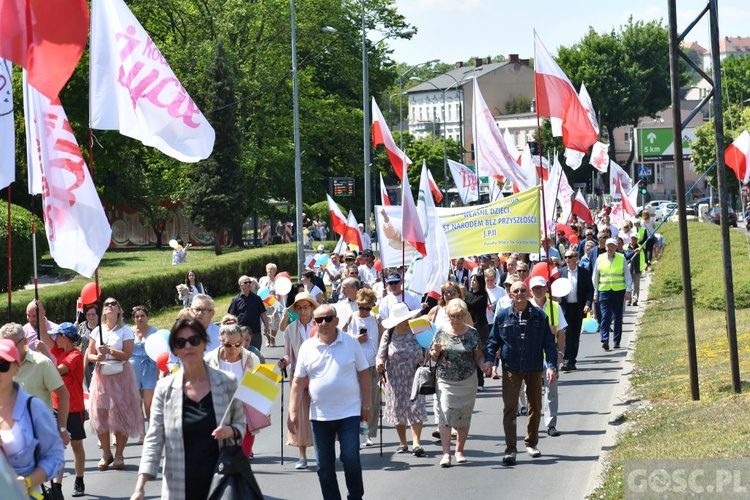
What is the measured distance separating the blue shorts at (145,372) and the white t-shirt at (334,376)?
3.98m

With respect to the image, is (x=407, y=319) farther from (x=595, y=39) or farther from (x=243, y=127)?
(x=595, y=39)

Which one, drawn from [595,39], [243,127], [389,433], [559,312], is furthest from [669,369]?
[595,39]

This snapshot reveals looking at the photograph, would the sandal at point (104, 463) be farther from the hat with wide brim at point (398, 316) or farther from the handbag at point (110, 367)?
the hat with wide brim at point (398, 316)

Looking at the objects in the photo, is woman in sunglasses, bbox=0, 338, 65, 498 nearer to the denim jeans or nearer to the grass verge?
the denim jeans

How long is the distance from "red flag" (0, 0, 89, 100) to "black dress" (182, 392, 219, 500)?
4385 millimetres

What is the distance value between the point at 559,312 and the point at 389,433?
2.25m

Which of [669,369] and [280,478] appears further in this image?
[669,369]

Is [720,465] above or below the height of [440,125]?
below

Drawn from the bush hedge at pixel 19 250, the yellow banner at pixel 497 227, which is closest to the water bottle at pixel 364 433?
the yellow banner at pixel 497 227

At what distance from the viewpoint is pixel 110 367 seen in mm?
12156

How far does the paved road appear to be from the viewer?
1074 cm

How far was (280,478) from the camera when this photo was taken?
11602 millimetres

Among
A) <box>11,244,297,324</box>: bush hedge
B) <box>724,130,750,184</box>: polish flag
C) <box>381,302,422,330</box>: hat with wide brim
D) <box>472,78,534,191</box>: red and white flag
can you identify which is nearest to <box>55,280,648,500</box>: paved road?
<box>381,302,422,330</box>: hat with wide brim

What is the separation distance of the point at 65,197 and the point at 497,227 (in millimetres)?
6992
